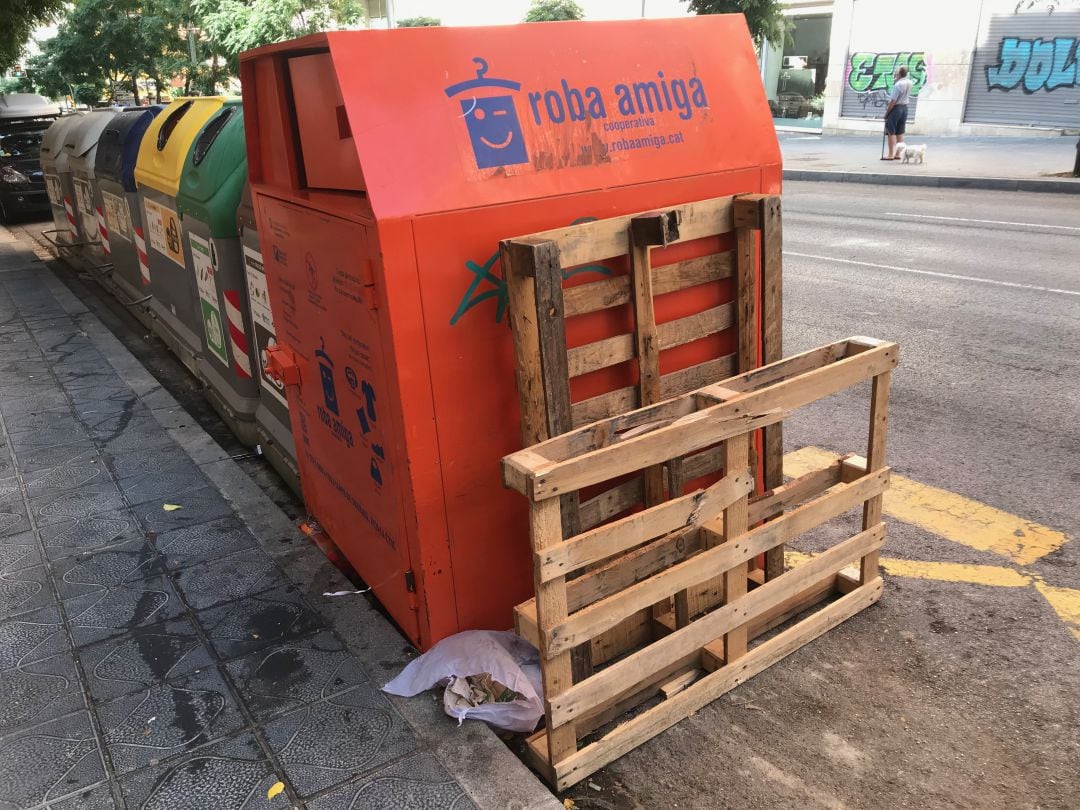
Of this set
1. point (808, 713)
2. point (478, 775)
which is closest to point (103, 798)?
point (478, 775)

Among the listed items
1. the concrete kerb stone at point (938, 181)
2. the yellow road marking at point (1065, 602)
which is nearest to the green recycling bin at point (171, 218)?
the yellow road marking at point (1065, 602)

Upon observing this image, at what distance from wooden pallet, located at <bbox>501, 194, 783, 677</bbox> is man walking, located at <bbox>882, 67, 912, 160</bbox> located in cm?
1769

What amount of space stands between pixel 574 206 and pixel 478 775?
1.81 m

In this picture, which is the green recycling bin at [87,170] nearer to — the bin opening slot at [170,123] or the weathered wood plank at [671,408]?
the bin opening slot at [170,123]

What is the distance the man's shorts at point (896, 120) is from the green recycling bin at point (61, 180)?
1625 centimetres

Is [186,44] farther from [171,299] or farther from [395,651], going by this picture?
[395,651]

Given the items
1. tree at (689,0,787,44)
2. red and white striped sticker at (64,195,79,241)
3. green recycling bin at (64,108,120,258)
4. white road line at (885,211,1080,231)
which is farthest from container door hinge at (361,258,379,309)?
tree at (689,0,787,44)

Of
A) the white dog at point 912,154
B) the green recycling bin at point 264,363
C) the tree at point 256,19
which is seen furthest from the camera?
the tree at point 256,19

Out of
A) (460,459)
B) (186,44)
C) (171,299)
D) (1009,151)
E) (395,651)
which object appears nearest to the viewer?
(460,459)

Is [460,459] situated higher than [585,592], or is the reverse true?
[460,459]

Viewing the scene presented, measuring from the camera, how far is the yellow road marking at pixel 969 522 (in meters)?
3.88

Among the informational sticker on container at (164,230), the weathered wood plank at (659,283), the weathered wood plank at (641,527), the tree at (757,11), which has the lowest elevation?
the weathered wood plank at (641,527)

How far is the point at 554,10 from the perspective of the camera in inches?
1791

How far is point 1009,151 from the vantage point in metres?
19.7
